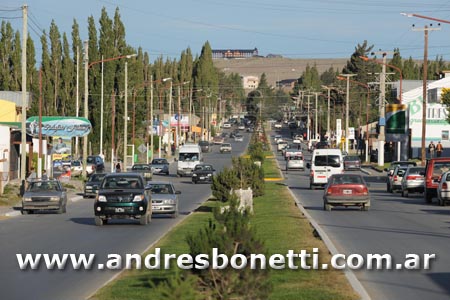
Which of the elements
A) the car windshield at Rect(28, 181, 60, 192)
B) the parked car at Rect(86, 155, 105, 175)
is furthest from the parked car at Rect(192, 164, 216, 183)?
the car windshield at Rect(28, 181, 60, 192)

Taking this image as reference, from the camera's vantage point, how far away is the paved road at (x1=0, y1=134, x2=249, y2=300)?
17380 mm

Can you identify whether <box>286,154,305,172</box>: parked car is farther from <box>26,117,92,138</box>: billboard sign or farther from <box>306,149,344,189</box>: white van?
<box>306,149,344,189</box>: white van

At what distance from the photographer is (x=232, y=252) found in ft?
43.5

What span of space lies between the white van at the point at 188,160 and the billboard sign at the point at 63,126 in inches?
585

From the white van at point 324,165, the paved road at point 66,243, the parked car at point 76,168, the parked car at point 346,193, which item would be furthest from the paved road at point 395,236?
the parked car at point 76,168

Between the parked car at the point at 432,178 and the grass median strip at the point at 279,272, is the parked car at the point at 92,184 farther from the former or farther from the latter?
the parked car at the point at 432,178

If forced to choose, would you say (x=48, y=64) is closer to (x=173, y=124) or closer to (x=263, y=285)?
(x=173, y=124)

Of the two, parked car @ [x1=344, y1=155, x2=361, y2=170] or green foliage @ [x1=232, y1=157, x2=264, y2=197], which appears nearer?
green foliage @ [x1=232, y1=157, x2=264, y2=197]

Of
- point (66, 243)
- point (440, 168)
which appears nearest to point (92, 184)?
point (440, 168)

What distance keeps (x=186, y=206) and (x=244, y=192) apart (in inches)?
395

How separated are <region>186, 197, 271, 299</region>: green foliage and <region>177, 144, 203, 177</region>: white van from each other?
7005 centimetres

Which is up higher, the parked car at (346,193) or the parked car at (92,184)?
the parked car at (346,193)

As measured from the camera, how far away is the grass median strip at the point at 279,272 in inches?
619

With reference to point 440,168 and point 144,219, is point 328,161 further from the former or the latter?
point 144,219
